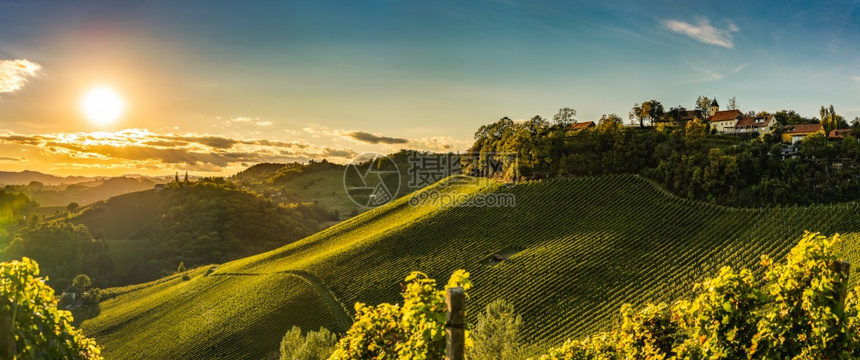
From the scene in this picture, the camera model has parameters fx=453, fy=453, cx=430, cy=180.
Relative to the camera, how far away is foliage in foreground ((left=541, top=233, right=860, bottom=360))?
8.33 meters

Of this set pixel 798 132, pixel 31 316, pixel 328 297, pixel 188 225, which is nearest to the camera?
pixel 31 316

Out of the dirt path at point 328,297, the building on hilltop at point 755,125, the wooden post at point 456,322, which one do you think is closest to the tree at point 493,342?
the dirt path at point 328,297

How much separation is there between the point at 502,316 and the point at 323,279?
34670 mm

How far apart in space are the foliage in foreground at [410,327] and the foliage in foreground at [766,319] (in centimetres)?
604

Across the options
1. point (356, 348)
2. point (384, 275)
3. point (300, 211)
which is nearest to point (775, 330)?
point (356, 348)

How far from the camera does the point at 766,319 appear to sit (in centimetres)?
912

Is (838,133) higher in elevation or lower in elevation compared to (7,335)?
higher

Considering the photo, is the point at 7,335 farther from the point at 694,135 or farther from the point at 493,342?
the point at 694,135

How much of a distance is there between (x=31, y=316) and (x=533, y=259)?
1977 inches

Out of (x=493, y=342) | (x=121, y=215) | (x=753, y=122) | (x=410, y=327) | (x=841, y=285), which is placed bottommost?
(x=121, y=215)

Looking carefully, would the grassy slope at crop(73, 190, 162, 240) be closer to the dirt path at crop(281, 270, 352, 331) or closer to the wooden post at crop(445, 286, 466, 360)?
the dirt path at crop(281, 270, 352, 331)

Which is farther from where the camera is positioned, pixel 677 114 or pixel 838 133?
pixel 677 114

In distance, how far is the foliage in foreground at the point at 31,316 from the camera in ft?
19.4
